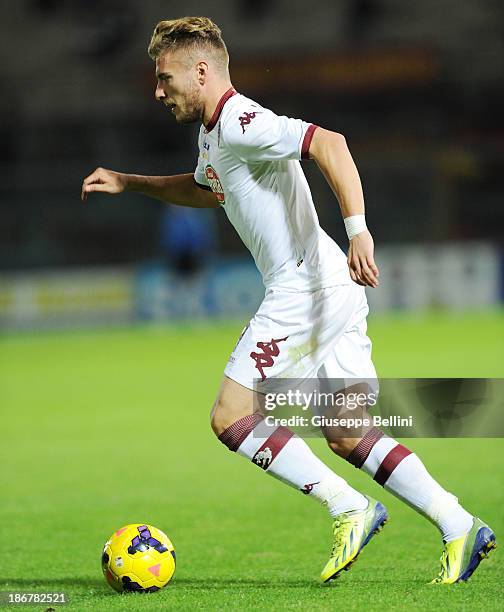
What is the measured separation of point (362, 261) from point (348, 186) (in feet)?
0.99

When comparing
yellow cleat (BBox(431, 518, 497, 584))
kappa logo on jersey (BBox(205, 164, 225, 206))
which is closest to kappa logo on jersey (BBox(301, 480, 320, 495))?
yellow cleat (BBox(431, 518, 497, 584))

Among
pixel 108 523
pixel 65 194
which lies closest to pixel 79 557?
pixel 108 523

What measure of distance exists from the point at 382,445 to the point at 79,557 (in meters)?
1.75

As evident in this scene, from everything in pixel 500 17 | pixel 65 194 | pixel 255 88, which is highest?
pixel 500 17

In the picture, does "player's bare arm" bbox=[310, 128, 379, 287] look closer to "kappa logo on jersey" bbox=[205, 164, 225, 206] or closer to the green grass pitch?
"kappa logo on jersey" bbox=[205, 164, 225, 206]

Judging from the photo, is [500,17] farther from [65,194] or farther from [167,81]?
[167,81]

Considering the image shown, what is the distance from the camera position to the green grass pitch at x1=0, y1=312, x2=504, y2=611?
15.6 feet

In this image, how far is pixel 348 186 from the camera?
14.7 feet

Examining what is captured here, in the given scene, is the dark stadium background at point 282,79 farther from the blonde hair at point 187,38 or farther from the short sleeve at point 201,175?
the blonde hair at point 187,38

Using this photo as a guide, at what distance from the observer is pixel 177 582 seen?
199 inches

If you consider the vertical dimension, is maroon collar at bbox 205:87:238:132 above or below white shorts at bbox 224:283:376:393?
above

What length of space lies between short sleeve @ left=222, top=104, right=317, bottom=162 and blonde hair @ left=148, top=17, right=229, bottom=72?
0.96ft

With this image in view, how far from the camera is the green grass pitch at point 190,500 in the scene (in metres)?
4.77

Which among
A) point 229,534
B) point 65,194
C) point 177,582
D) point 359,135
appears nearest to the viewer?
point 177,582
